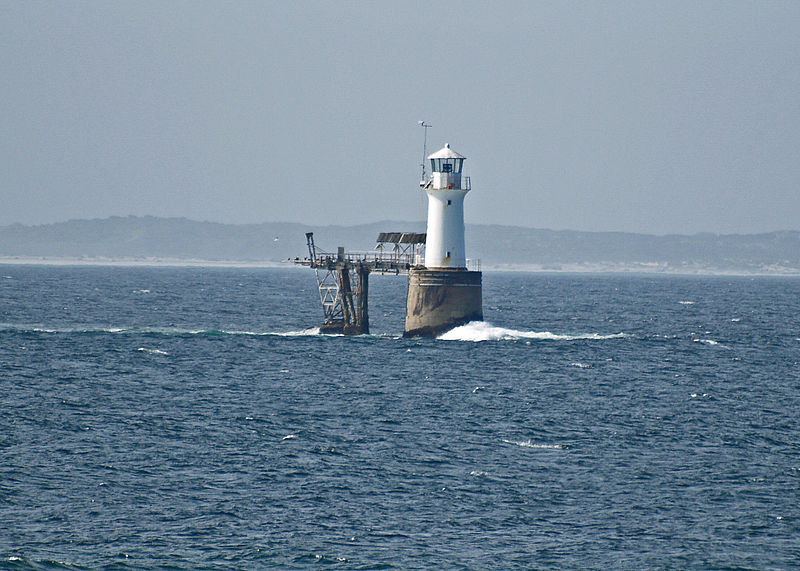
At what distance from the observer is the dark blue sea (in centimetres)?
3048

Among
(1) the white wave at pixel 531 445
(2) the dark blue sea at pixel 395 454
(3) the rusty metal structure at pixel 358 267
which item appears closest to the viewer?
(2) the dark blue sea at pixel 395 454

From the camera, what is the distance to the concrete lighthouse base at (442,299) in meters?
70.7

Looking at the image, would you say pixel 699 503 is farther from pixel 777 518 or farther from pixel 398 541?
pixel 398 541

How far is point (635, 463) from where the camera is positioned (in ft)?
132

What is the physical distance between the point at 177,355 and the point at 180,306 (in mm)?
57823

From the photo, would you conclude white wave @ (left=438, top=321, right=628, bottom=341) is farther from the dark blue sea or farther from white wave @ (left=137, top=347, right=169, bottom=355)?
white wave @ (left=137, top=347, right=169, bottom=355)

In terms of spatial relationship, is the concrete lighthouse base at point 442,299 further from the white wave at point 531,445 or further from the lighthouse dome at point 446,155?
the white wave at point 531,445

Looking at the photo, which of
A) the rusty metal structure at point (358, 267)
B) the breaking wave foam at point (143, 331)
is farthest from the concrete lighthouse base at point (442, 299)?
the breaking wave foam at point (143, 331)

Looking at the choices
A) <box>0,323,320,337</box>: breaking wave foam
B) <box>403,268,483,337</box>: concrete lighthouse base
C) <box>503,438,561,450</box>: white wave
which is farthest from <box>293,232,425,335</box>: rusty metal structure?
<box>503,438,561,450</box>: white wave

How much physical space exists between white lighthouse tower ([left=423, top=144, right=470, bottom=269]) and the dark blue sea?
494 centimetres

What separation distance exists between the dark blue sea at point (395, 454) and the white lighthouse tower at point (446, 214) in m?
4.94

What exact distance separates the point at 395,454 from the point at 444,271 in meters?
→ 30.7

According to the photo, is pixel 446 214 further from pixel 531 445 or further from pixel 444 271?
pixel 531 445

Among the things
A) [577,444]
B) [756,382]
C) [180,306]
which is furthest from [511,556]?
[180,306]
